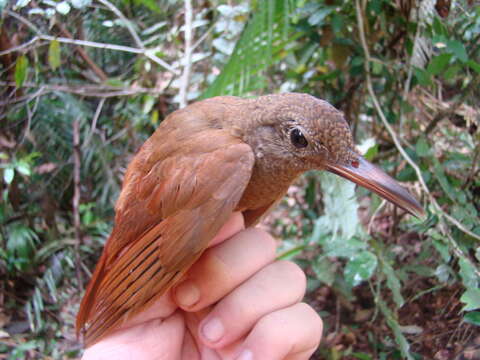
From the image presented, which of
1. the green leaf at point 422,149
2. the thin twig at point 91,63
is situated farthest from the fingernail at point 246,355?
the thin twig at point 91,63

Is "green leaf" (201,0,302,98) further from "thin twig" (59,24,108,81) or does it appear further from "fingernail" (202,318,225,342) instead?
"thin twig" (59,24,108,81)

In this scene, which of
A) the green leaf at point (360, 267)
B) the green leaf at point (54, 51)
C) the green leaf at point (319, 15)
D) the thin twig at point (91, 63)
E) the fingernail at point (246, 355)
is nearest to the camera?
the fingernail at point (246, 355)

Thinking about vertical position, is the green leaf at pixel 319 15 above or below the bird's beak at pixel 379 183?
above

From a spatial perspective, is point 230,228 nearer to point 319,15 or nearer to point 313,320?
point 313,320

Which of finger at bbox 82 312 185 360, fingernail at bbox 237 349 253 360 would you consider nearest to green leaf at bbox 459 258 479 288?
fingernail at bbox 237 349 253 360

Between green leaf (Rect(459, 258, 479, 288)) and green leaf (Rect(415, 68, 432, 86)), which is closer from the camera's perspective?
green leaf (Rect(459, 258, 479, 288))

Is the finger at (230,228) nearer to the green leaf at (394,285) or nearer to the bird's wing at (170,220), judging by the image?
the bird's wing at (170,220)
